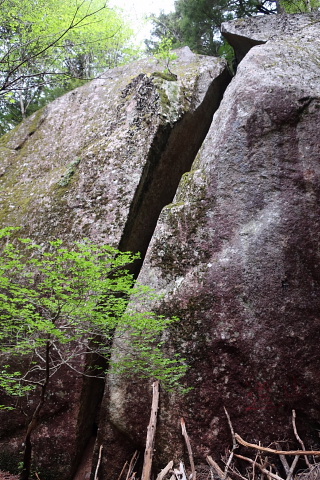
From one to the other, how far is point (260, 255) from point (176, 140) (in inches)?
147

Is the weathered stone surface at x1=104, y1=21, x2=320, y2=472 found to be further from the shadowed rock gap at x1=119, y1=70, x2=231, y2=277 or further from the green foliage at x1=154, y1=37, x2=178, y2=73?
the green foliage at x1=154, y1=37, x2=178, y2=73

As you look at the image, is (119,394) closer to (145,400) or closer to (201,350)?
(145,400)

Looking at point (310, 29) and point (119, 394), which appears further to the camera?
point (310, 29)

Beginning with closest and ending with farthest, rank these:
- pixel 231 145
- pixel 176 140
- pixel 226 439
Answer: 1. pixel 226 439
2. pixel 231 145
3. pixel 176 140

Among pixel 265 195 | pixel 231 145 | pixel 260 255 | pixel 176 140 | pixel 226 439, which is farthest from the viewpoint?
pixel 176 140

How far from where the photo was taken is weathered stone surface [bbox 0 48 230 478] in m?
5.30

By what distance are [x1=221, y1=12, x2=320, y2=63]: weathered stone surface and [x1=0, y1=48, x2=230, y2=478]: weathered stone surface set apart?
0.82 meters

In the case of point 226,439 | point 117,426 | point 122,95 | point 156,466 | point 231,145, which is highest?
point 122,95

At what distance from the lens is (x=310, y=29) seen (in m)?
8.41

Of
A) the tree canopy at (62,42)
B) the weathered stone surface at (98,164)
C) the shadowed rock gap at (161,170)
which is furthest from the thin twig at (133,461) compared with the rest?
the tree canopy at (62,42)

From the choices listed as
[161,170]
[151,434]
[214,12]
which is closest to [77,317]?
[151,434]

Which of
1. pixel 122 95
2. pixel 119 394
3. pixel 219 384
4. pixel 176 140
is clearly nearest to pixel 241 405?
pixel 219 384

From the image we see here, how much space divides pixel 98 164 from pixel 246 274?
398 cm

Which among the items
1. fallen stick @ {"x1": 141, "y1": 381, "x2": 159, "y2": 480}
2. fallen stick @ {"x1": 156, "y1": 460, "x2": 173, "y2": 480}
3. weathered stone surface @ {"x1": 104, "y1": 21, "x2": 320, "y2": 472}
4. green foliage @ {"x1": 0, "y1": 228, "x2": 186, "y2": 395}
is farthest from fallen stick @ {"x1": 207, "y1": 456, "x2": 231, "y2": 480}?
green foliage @ {"x1": 0, "y1": 228, "x2": 186, "y2": 395}
